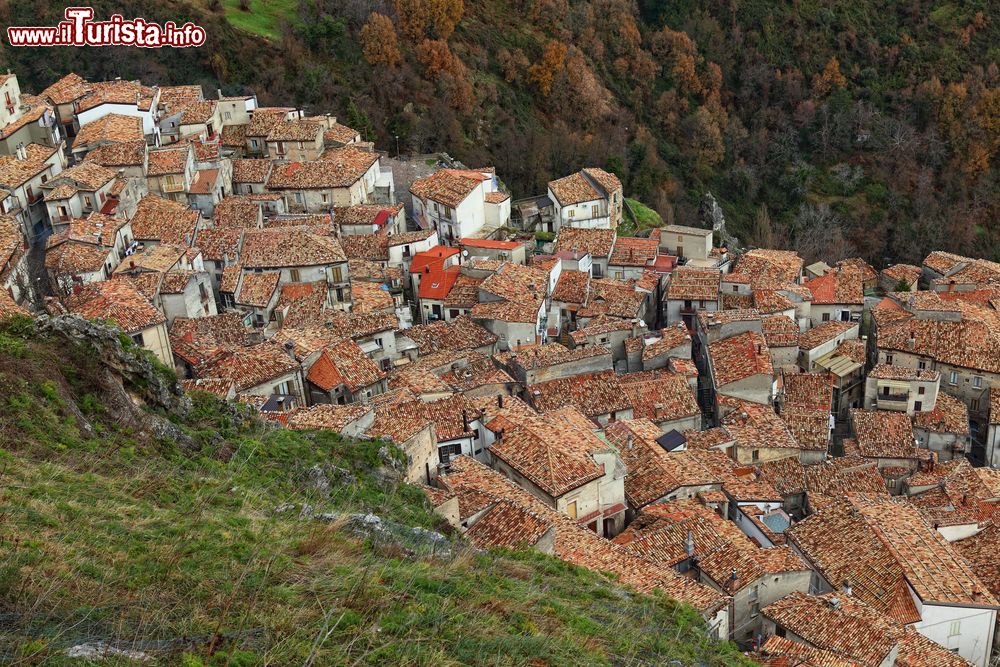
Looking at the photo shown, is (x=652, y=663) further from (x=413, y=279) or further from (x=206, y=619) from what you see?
(x=413, y=279)

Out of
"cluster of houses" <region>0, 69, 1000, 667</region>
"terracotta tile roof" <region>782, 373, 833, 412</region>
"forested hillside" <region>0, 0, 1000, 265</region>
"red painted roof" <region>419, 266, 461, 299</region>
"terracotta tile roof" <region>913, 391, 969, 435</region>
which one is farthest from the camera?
"forested hillside" <region>0, 0, 1000, 265</region>

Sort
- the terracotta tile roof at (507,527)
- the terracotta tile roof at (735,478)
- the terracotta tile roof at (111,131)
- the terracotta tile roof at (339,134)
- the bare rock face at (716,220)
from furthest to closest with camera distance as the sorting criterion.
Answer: the bare rock face at (716,220) → the terracotta tile roof at (339,134) → the terracotta tile roof at (111,131) → the terracotta tile roof at (735,478) → the terracotta tile roof at (507,527)

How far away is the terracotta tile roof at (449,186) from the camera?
4722cm

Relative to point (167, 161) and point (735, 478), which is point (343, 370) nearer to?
point (735, 478)

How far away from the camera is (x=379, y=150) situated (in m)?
60.0

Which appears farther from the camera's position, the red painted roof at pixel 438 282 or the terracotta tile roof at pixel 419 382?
the red painted roof at pixel 438 282

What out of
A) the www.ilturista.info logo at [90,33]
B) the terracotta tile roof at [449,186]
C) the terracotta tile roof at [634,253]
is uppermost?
the www.ilturista.info logo at [90,33]

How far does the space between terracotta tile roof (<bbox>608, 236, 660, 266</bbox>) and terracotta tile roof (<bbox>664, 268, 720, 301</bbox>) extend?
2.27 meters

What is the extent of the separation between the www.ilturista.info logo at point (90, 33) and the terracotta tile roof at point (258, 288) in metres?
27.7

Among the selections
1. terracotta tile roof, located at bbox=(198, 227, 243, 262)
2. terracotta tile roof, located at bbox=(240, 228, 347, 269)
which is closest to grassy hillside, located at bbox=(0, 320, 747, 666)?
terracotta tile roof, located at bbox=(240, 228, 347, 269)

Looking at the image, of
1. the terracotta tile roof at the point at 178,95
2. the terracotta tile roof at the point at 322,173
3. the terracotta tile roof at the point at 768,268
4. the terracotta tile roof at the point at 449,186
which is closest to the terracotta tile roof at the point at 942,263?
the terracotta tile roof at the point at 768,268

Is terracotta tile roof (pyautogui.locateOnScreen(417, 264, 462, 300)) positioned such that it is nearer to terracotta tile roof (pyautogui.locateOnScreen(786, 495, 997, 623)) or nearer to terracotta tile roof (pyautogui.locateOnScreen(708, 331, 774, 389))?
terracotta tile roof (pyautogui.locateOnScreen(708, 331, 774, 389))

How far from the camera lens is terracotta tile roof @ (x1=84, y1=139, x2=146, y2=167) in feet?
144

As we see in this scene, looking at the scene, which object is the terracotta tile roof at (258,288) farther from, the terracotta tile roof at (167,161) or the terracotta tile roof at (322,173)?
the terracotta tile roof at (322,173)
